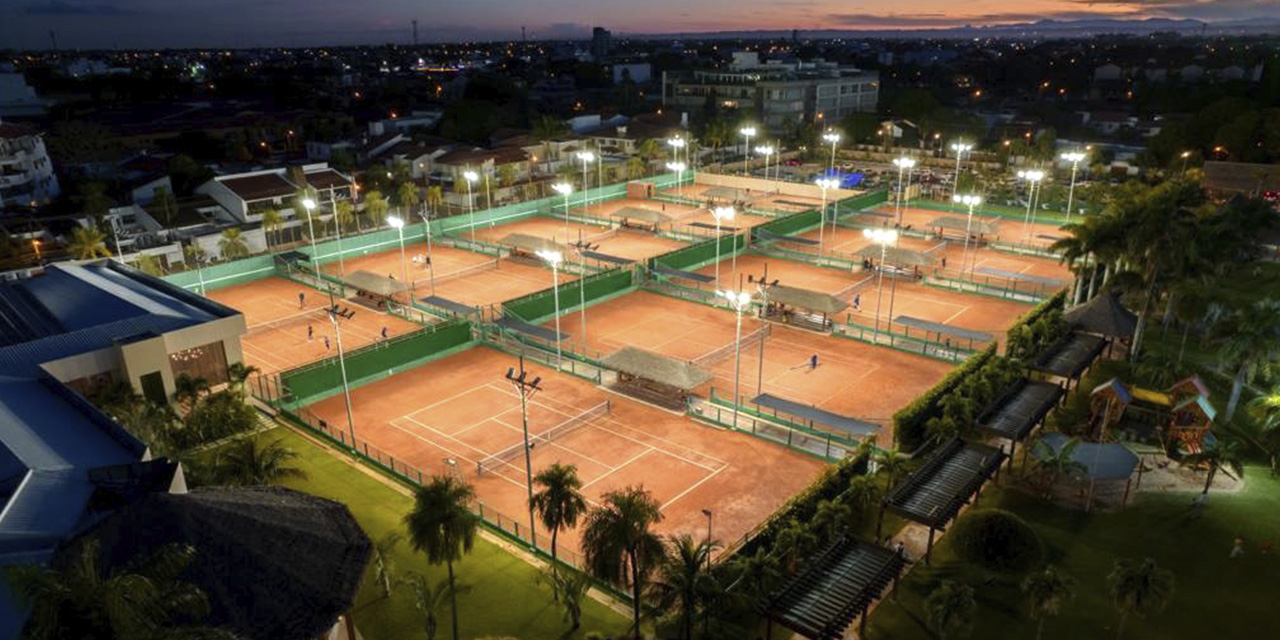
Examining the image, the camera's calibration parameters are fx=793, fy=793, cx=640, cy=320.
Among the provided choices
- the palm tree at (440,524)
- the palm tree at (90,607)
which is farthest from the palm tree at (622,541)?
the palm tree at (90,607)

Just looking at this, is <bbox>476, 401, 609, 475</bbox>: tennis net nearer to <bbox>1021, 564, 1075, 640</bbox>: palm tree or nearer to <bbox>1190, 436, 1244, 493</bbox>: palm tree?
<bbox>1021, 564, 1075, 640</bbox>: palm tree

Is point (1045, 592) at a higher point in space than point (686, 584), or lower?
lower

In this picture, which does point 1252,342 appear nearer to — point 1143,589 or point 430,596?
point 1143,589

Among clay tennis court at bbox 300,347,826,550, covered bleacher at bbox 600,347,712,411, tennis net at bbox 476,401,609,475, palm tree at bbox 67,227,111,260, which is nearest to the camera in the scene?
clay tennis court at bbox 300,347,826,550

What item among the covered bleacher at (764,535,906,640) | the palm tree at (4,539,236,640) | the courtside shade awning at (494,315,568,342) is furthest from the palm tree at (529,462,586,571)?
the courtside shade awning at (494,315,568,342)

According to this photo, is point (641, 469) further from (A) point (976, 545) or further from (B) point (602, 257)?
(B) point (602, 257)

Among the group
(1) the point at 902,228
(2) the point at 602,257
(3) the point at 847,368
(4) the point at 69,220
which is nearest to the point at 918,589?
(3) the point at 847,368

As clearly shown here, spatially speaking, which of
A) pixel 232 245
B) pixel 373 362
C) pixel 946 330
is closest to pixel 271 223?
pixel 232 245
